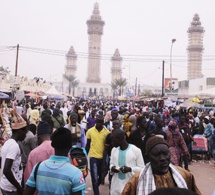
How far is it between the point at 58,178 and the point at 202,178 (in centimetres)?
658

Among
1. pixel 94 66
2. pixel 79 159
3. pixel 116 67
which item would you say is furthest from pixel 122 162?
pixel 116 67

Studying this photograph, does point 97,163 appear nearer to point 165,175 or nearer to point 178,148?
point 178,148

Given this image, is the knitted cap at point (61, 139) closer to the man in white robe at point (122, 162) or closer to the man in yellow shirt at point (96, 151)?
the man in white robe at point (122, 162)

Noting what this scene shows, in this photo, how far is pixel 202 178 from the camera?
837 cm

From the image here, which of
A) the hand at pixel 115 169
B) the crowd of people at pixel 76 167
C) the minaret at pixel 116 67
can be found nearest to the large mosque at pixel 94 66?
the minaret at pixel 116 67

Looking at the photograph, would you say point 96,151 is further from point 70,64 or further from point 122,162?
point 70,64

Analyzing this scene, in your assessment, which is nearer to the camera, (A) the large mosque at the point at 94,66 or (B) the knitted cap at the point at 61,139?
(B) the knitted cap at the point at 61,139

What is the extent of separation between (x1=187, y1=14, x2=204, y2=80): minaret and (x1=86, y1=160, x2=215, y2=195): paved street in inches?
3445

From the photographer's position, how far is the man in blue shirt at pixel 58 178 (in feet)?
8.69

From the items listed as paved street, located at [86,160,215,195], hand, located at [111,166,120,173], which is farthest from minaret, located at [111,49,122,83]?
hand, located at [111,166,120,173]

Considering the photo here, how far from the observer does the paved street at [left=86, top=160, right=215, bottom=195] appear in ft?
22.8

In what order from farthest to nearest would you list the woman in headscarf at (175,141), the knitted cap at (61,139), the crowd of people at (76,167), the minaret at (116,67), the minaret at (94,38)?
the minaret at (116,67) → the minaret at (94,38) → the woman in headscarf at (175,141) → the knitted cap at (61,139) → the crowd of people at (76,167)

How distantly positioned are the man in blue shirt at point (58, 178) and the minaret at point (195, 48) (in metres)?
95.4

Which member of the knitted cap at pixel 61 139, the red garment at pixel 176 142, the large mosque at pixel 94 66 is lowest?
the red garment at pixel 176 142
